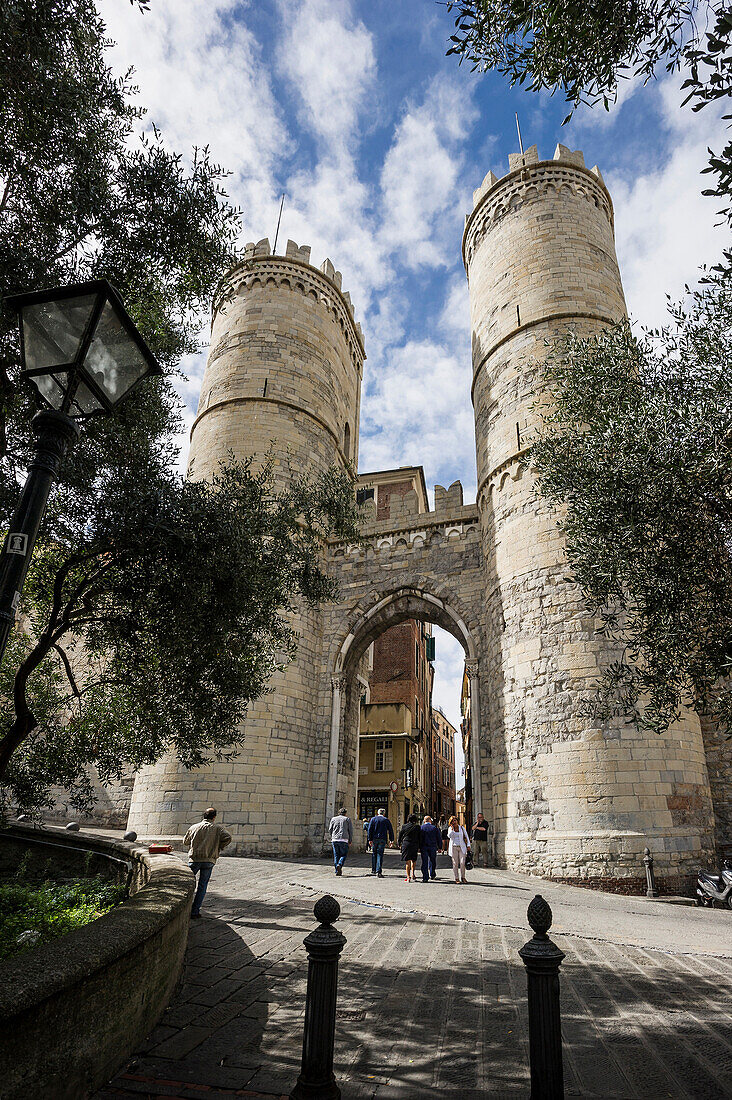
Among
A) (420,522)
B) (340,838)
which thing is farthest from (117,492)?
(420,522)

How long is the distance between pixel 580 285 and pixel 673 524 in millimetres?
11291

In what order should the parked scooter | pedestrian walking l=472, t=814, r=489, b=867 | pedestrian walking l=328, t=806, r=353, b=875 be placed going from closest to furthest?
the parked scooter < pedestrian walking l=328, t=806, r=353, b=875 < pedestrian walking l=472, t=814, r=489, b=867

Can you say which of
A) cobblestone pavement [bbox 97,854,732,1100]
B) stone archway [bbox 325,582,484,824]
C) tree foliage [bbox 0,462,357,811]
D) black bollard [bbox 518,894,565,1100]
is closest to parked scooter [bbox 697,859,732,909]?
cobblestone pavement [bbox 97,854,732,1100]

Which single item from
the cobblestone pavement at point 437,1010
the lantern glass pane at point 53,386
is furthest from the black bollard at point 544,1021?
the lantern glass pane at point 53,386

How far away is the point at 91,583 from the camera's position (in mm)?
6055

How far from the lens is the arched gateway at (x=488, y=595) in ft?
36.9

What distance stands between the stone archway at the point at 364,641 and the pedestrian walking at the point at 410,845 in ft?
14.2

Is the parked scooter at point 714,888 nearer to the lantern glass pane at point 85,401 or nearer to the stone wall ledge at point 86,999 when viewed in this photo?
the stone wall ledge at point 86,999

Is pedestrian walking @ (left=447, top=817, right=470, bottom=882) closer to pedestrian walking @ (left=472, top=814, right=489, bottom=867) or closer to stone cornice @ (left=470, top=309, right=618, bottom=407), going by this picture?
pedestrian walking @ (left=472, top=814, right=489, bottom=867)

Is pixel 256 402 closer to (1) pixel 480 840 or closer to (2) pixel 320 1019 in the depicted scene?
(1) pixel 480 840

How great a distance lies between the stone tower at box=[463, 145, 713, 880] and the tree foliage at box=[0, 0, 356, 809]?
625 centimetres

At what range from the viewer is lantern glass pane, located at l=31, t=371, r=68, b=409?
3.07 metres

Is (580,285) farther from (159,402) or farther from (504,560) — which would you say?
(159,402)

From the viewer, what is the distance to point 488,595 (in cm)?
1536
